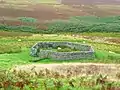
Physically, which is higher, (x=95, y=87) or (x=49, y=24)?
(x=95, y=87)

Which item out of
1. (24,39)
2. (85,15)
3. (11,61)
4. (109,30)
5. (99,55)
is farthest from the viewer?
(85,15)

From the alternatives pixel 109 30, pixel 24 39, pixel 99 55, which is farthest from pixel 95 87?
pixel 109 30

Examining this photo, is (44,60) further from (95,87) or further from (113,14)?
(113,14)

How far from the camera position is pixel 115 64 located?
38781mm

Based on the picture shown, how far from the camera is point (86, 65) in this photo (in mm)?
36906

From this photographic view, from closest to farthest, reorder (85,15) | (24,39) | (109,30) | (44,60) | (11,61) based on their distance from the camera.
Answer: (11,61), (44,60), (24,39), (109,30), (85,15)

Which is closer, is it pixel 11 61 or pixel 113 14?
pixel 11 61

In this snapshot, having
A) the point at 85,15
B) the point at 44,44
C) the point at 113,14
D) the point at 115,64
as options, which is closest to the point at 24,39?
the point at 44,44

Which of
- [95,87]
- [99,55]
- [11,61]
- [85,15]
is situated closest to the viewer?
[95,87]

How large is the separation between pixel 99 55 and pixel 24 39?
16336mm

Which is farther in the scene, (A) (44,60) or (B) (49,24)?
(B) (49,24)

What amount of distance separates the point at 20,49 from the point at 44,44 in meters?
2.82

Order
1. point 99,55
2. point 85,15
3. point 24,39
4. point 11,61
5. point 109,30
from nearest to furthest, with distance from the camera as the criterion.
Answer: point 11,61, point 99,55, point 24,39, point 109,30, point 85,15

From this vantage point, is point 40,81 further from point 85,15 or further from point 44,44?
point 85,15
